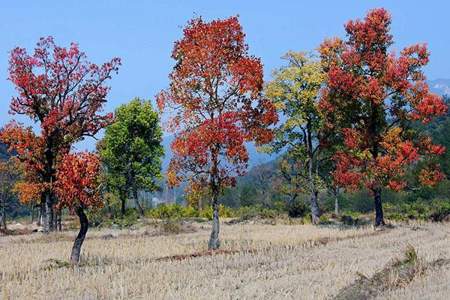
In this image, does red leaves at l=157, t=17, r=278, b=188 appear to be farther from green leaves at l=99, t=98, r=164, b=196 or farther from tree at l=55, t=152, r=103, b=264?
green leaves at l=99, t=98, r=164, b=196

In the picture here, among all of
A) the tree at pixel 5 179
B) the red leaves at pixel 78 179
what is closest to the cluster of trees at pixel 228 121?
the red leaves at pixel 78 179

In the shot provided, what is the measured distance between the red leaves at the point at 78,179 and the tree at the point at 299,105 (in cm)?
2662

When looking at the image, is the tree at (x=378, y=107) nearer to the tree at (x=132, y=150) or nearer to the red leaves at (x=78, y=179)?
the red leaves at (x=78, y=179)

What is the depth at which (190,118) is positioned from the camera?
2828cm

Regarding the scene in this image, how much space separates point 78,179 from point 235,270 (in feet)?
22.9

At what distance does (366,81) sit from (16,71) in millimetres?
23347

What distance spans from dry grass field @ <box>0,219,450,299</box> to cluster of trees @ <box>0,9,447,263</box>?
3167 mm

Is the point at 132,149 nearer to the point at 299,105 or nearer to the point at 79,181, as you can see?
the point at 299,105

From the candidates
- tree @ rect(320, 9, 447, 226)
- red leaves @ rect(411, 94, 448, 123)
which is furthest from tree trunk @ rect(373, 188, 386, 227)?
red leaves @ rect(411, 94, 448, 123)

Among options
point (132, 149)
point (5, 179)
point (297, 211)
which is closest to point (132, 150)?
point (132, 149)

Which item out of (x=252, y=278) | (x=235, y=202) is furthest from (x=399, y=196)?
(x=252, y=278)

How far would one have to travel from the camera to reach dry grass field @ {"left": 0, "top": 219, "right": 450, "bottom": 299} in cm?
1478

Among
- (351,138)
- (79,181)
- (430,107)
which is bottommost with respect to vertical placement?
(79,181)

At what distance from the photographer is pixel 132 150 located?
60.4 metres
